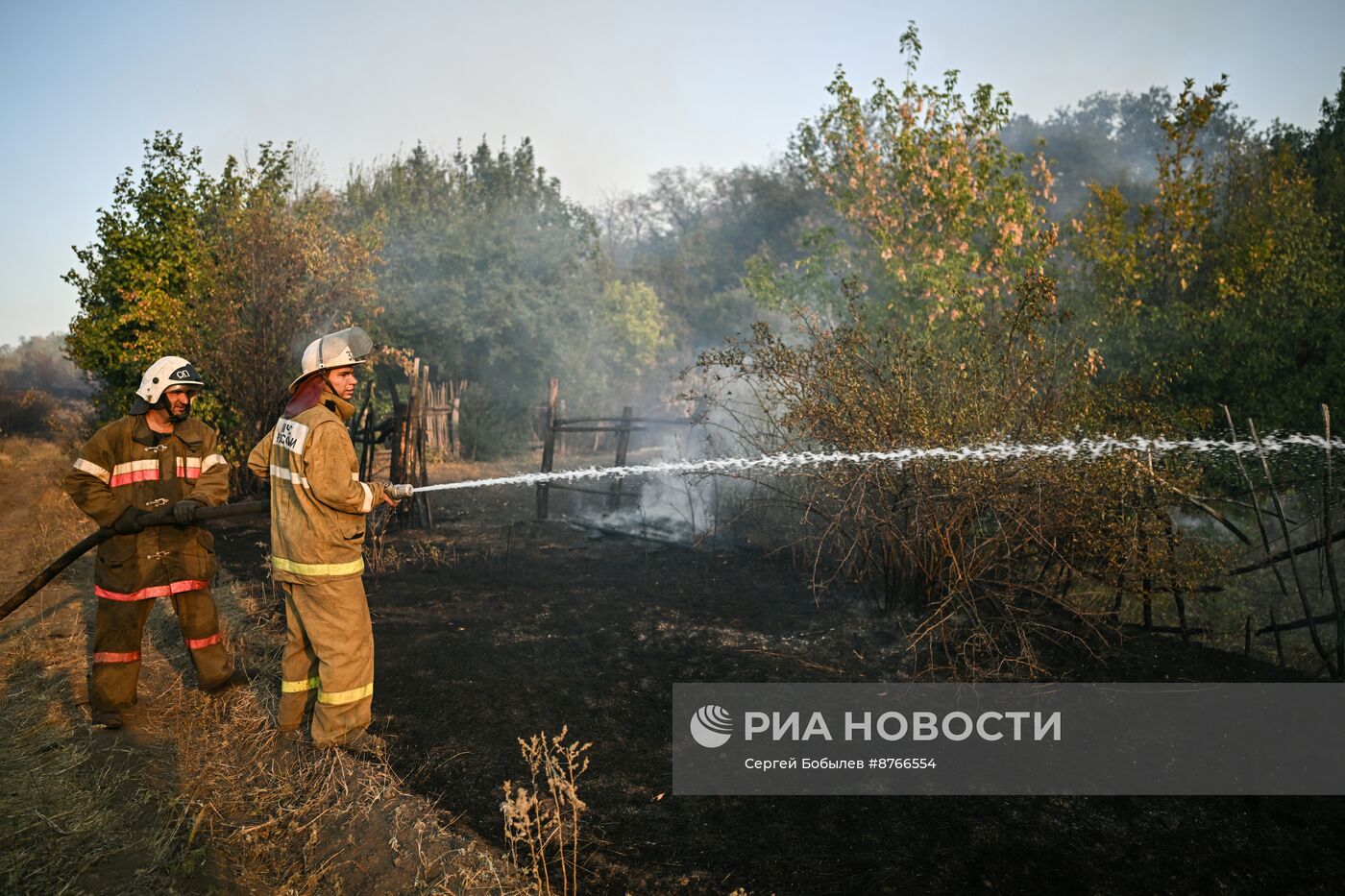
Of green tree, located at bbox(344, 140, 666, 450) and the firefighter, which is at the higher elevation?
green tree, located at bbox(344, 140, 666, 450)

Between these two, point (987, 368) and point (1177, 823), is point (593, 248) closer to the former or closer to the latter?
point (987, 368)

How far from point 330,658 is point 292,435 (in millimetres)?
1087

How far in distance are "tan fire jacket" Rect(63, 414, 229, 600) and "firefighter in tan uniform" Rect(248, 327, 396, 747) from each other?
96 centimetres

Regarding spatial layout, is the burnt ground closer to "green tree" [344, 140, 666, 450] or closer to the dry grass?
the dry grass

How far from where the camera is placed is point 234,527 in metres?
10.7

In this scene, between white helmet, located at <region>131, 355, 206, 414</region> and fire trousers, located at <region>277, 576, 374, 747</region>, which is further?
white helmet, located at <region>131, 355, 206, 414</region>

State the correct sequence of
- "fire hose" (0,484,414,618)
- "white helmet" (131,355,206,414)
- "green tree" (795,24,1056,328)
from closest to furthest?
1. "fire hose" (0,484,414,618)
2. "white helmet" (131,355,206,414)
3. "green tree" (795,24,1056,328)

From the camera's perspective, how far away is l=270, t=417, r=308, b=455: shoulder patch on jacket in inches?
159

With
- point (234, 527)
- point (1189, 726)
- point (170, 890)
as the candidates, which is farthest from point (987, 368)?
point (234, 527)

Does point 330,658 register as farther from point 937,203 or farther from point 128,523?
point 937,203

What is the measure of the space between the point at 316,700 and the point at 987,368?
4.54 meters
